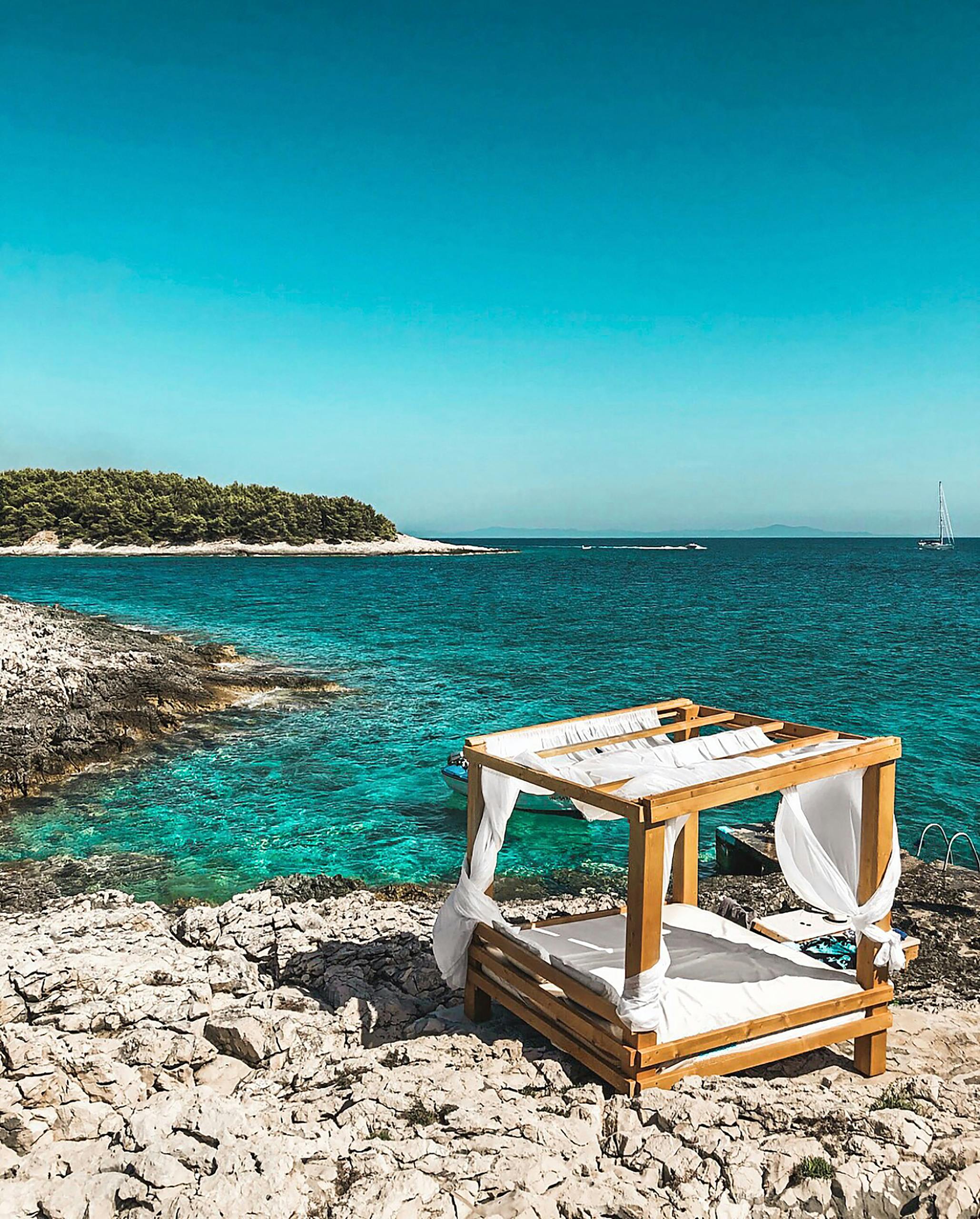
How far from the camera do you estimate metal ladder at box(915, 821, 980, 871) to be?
44.2 ft

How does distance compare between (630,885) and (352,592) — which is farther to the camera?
(352,592)

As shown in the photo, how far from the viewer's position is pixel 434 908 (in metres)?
11.5

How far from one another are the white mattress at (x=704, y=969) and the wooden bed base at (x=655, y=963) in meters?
0.10

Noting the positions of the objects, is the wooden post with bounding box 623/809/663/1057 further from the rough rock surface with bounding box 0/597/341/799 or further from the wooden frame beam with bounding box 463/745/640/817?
the rough rock surface with bounding box 0/597/341/799

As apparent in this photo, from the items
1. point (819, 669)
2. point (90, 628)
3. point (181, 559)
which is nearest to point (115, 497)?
point (181, 559)

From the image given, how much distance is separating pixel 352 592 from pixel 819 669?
4503cm

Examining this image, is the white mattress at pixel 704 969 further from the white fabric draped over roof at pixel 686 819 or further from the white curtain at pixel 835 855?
the white curtain at pixel 835 855

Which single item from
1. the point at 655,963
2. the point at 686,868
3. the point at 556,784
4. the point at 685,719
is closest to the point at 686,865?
the point at 686,868

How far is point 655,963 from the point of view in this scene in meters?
6.63

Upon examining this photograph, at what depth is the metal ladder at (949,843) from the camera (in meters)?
13.5

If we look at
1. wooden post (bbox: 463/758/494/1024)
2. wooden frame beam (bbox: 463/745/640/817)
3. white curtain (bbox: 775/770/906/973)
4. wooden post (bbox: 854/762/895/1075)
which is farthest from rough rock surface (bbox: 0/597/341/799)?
wooden post (bbox: 854/762/895/1075)

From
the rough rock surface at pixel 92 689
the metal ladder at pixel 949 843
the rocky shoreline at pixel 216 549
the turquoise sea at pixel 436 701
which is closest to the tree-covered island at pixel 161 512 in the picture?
the rocky shoreline at pixel 216 549

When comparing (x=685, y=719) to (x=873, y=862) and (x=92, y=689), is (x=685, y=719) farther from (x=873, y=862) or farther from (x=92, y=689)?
(x=92, y=689)

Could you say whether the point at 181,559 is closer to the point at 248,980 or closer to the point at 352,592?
the point at 352,592
